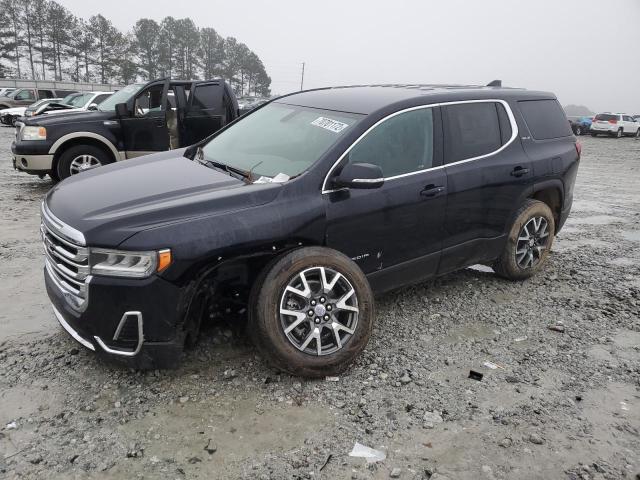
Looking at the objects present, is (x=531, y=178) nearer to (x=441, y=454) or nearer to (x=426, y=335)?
(x=426, y=335)

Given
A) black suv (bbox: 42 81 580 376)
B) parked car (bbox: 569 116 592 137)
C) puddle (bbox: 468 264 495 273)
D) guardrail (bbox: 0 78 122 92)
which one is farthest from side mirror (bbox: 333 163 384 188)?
guardrail (bbox: 0 78 122 92)

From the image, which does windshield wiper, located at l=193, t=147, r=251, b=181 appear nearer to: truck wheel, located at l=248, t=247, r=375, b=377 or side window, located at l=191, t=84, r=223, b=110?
truck wheel, located at l=248, t=247, r=375, b=377

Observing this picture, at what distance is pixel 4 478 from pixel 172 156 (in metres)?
2.61

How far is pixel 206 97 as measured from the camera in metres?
8.77

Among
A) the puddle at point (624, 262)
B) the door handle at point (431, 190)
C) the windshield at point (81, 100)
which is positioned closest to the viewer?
the door handle at point (431, 190)

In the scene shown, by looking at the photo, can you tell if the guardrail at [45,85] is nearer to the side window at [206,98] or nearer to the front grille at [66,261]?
the side window at [206,98]

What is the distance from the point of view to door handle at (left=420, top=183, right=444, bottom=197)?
3.75 metres

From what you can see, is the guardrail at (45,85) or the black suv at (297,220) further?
the guardrail at (45,85)

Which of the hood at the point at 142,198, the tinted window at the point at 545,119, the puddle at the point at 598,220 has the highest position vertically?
the tinted window at the point at 545,119

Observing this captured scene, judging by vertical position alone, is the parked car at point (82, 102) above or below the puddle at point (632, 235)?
above

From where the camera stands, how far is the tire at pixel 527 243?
4.62m

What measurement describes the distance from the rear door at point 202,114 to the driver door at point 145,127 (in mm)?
353

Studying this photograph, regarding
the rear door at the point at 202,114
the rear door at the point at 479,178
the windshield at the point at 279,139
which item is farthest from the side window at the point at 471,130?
the rear door at the point at 202,114

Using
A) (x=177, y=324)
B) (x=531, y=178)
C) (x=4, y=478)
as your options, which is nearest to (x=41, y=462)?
(x=4, y=478)
